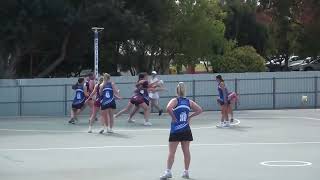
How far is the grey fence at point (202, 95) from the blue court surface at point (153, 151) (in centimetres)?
472

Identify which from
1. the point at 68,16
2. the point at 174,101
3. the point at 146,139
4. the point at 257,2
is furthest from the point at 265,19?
the point at 174,101

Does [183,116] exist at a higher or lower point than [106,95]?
lower

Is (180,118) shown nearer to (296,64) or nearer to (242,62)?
(242,62)

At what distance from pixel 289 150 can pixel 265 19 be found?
39.8 metres

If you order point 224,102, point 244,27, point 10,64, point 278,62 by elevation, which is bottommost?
point 224,102

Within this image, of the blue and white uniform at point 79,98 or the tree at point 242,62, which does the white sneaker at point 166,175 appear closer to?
the blue and white uniform at point 79,98

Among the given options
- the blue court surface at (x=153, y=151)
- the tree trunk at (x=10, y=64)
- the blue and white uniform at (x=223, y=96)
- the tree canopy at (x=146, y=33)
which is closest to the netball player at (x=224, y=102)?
the blue and white uniform at (x=223, y=96)

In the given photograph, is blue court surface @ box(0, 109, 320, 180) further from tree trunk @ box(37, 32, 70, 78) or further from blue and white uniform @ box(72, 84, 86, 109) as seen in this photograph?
tree trunk @ box(37, 32, 70, 78)

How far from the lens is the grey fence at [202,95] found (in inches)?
1161

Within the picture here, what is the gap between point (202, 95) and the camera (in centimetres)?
3131

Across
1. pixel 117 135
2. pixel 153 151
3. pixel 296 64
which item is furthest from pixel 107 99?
pixel 296 64

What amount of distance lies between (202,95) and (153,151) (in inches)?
622

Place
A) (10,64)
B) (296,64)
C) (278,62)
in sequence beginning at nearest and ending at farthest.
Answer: (10,64)
(296,64)
(278,62)

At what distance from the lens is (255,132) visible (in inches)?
798
